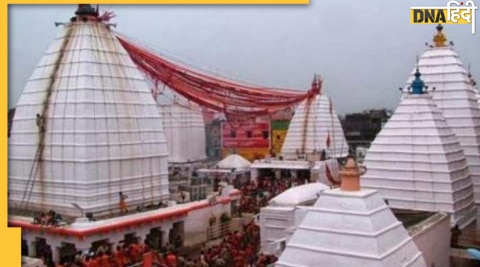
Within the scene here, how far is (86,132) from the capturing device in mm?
17266

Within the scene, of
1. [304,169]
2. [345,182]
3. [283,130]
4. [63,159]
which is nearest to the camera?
[345,182]

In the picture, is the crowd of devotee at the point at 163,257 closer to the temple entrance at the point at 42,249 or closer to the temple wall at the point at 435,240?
the temple entrance at the point at 42,249

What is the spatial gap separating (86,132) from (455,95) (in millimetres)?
11818

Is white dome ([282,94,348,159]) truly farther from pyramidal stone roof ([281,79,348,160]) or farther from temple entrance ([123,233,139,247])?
temple entrance ([123,233,139,247])

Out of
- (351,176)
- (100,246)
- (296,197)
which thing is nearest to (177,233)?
(100,246)

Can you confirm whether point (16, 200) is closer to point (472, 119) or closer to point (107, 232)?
point (107, 232)

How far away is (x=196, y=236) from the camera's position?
1953 centimetres

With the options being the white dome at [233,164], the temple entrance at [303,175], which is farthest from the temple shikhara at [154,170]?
the white dome at [233,164]

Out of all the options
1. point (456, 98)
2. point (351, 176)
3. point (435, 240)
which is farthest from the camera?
point (456, 98)

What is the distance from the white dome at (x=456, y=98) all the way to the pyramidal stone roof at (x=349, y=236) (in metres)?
9.49

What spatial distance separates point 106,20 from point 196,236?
794cm

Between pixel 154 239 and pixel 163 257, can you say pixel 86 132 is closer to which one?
pixel 154 239

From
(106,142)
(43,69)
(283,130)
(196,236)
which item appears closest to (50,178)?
(106,142)

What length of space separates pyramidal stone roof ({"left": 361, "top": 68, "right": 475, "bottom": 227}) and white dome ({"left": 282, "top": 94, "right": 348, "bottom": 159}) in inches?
608
